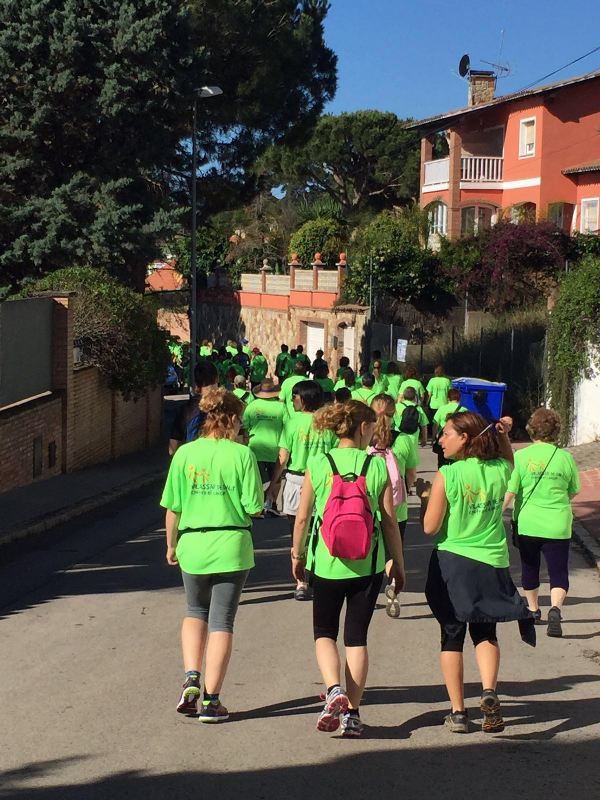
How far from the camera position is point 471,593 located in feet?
20.1

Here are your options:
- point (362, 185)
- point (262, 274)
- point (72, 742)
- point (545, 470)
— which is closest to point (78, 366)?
point (545, 470)

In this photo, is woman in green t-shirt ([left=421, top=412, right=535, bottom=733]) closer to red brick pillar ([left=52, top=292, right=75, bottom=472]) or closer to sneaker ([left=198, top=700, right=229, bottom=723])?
sneaker ([left=198, top=700, right=229, bottom=723])

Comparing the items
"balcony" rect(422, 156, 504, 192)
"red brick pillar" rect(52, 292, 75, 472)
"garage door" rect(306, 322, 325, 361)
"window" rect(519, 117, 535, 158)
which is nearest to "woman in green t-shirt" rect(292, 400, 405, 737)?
"red brick pillar" rect(52, 292, 75, 472)

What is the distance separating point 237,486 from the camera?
636 cm

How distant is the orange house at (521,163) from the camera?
130 feet

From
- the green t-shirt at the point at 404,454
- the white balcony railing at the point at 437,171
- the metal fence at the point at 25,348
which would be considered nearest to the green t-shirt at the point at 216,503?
the green t-shirt at the point at 404,454

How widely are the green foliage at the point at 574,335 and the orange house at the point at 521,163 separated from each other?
13.7 meters

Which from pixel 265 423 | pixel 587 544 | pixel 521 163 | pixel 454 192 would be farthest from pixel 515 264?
pixel 265 423

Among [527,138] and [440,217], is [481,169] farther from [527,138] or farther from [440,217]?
[440,217]

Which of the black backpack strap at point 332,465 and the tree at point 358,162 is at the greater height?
the tree at point 358,162

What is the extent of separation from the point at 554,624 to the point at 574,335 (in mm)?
14678

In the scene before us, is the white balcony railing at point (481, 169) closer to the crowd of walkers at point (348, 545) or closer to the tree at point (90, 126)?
the tree at point (90, 126)

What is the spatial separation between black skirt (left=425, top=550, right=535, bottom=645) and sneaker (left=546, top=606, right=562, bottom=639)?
2.39 m

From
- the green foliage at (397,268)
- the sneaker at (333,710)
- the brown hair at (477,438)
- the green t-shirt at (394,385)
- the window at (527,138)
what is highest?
the window at (527,138)
